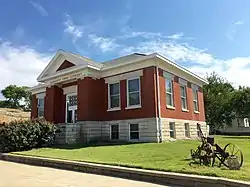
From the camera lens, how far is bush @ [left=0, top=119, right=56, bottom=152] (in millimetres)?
15445

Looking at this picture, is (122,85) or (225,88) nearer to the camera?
(122,85)

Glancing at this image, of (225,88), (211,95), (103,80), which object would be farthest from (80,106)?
(225,88)

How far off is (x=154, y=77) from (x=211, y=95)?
28.3m

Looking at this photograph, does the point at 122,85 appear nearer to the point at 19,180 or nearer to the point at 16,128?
the point at 16,128

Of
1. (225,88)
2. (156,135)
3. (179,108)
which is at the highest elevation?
(225,88)

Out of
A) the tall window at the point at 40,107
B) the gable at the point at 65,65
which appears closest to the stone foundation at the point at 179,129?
the gable at the point at 65,65

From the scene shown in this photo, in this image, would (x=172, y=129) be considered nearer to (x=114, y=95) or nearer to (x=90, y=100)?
(x=114, y=95)

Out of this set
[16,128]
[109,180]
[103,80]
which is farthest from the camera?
[103,80]

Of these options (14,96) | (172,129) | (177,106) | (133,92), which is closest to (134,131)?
(133,92)

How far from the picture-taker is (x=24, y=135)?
1578 cm

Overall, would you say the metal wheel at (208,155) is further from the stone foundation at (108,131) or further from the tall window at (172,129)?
the tall window at (172,129)

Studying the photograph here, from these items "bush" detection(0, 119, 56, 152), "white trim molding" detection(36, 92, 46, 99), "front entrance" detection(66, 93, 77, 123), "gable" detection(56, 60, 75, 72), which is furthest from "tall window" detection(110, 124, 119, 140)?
"white trim molding" detection(36, 92, 46, 99)

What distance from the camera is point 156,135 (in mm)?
16188

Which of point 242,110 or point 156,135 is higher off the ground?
point 242,110
